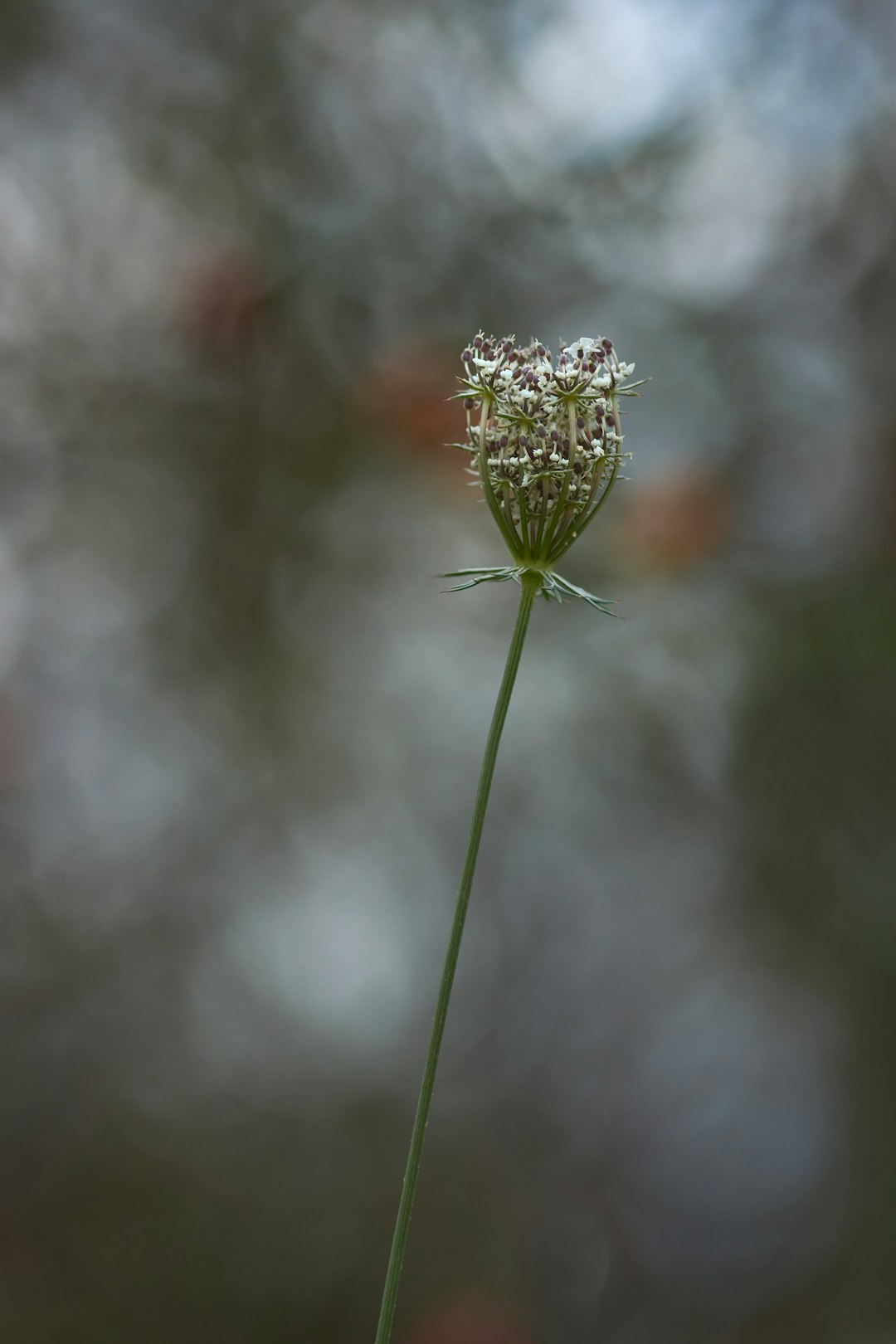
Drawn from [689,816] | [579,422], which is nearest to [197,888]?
[689,816]

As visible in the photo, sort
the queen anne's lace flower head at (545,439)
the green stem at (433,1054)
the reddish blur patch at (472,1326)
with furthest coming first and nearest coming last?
1. the reddish blur patch at (472,1326)
2. the queen anne's lace flower head at (545,439)
3. the green stem at (433,1054)

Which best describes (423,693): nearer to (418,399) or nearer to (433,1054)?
(418,399)

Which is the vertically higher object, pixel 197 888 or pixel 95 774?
pixel 95 774

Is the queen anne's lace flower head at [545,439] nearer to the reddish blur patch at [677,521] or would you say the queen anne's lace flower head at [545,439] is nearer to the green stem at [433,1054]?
the green stem at [433,1054]

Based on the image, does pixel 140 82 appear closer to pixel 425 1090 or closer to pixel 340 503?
pixel 340 503

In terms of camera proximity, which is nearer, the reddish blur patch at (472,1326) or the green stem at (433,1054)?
the green stem at (433,1054)

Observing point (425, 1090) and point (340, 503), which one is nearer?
point (425, 1090)

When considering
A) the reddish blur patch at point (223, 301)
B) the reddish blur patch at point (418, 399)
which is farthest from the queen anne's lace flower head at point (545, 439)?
the reddish blur patch at point (223, 301)

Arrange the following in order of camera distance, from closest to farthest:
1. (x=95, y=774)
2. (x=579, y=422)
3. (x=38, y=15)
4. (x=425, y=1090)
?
(x=425, y=1090)
(x=579, y=422)
(x=38, y=15)
(x=95, y=774)
